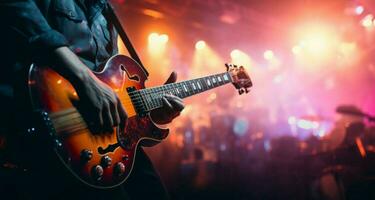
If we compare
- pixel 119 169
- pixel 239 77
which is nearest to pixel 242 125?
pixel 239 77

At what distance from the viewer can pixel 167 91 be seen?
98.1 inches

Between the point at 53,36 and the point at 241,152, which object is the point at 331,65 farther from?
the point at 53,36

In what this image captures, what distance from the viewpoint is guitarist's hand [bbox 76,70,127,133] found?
5.52 ft

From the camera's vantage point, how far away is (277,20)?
1364 centimetres

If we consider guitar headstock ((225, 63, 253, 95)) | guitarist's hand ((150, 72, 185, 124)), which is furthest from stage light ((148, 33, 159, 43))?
guitarist's hand ((150, 72, 185, 124))

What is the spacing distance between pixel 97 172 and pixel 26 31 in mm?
863

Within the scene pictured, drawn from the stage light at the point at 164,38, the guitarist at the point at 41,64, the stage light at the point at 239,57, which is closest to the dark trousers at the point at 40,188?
the guitarist at the point at 41,64

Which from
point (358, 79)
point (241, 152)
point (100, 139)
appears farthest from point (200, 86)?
point (358, 79)

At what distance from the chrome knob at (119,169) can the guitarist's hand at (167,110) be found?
0.62m

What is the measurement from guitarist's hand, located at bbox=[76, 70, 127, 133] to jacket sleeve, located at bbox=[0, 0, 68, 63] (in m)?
0.26

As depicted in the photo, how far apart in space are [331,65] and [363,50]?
239cm

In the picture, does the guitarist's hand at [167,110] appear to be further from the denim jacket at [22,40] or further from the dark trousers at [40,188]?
the denim jacket at [22,40]

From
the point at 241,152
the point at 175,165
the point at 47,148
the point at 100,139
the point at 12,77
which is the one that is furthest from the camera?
the point at 241,152

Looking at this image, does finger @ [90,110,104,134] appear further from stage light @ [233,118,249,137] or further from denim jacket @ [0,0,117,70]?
stage light @ [233,118,249,137]
